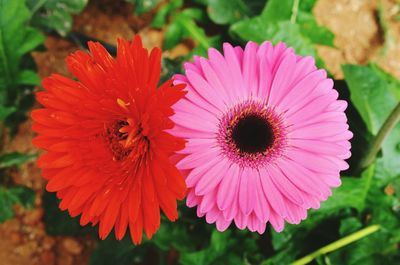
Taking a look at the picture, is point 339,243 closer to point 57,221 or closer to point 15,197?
point 57,221

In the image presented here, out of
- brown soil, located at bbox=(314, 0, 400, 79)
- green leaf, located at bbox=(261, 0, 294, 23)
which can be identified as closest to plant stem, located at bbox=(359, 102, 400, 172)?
green leaf, located at bbox=(261, 0, 294, 23)

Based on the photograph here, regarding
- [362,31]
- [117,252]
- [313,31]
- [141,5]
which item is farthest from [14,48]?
[362,31]

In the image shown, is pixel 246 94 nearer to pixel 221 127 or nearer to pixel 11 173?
pixel 221 127

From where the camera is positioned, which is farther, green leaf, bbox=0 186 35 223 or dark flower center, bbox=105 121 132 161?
green leaf, bbox=0 186 35 223

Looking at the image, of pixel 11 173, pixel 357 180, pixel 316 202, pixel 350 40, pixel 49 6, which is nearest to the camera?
pixel 316 202

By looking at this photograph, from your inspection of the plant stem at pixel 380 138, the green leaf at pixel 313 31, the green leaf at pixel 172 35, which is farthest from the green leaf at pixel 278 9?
the plant stem at pixel 380 138

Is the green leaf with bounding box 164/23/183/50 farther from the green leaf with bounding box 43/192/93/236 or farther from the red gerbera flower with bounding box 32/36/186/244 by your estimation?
the red gerbera flower with bounding box 32/36/186/244

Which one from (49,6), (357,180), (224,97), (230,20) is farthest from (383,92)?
(49,6)

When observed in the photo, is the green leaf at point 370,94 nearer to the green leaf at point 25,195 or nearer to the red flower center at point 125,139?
the red flower center at point 125,139
